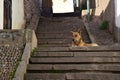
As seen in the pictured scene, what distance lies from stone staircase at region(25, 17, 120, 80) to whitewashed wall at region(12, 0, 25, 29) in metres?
3.93

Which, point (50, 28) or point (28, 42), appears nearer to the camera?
point (28, 42)

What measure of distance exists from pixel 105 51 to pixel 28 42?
1994 mm

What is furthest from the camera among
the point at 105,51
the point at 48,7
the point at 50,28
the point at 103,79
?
the point at 48,7

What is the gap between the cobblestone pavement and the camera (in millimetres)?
6271

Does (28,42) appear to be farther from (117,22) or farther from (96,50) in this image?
(117,22)

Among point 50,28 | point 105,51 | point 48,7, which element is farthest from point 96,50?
point 48,7

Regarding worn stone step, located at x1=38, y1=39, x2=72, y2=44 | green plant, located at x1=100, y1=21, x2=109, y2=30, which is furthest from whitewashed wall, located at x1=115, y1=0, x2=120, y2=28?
green plant, located at x1=100, y1=21, x2=109, y2=30

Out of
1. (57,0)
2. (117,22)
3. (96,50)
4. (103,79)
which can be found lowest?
(103,79)

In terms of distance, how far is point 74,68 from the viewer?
6.80 meters

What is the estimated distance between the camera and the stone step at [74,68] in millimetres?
6781

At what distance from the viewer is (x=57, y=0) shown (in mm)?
19812

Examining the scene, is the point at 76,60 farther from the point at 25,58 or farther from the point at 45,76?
the point at 25,58

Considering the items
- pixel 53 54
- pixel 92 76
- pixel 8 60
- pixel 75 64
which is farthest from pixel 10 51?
pixel 92 76

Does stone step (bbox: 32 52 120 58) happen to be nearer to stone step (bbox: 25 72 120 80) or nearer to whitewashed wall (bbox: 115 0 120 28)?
stone step (bbox: 25 72 120 80)
